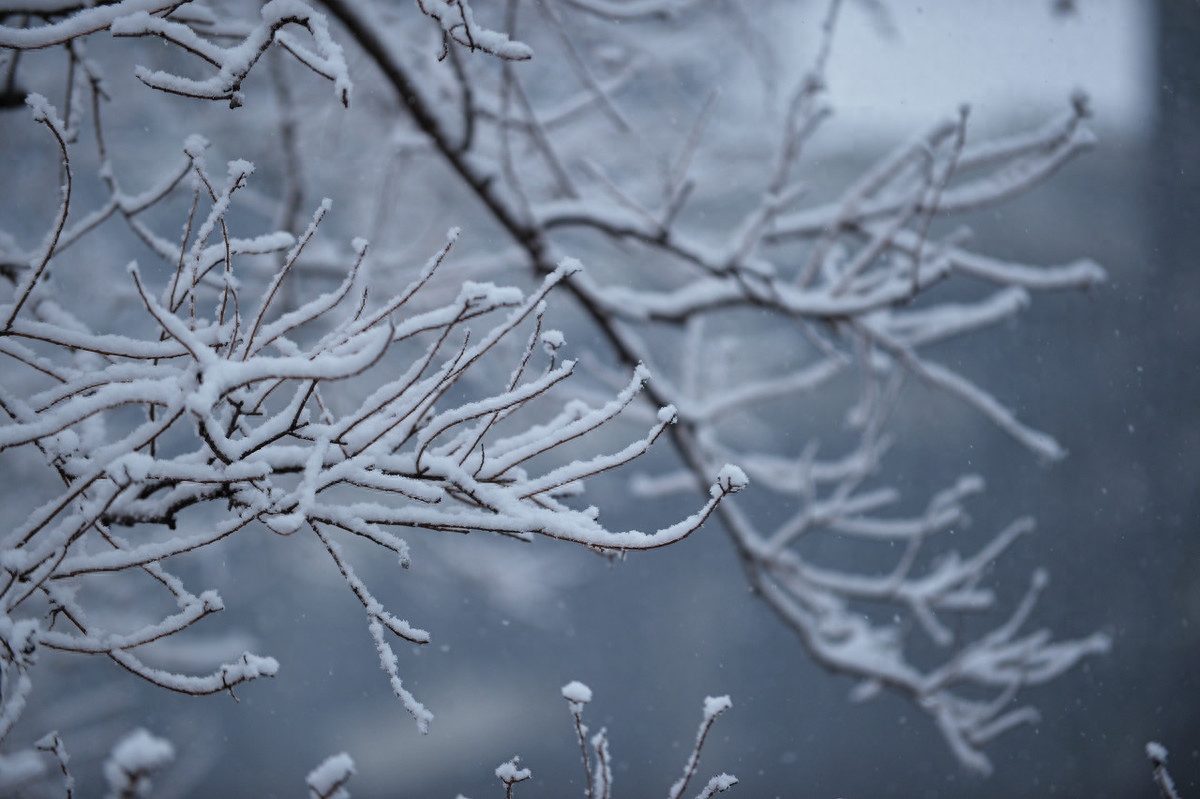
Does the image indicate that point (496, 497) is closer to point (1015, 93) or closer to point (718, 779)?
point (718, 779)

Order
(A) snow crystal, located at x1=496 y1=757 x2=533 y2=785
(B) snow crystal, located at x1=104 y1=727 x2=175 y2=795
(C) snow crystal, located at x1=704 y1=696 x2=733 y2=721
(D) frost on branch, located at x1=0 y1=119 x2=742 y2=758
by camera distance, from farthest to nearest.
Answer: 1. (C) snow crystal, located at x1=704 y1=696 x2=733 y2=721
2. (A) snow crystal, located at x1=496 y1=757 x2=533 y2=785
3. (D) frost on branch, located at x1=0 y1=119 x2=742 y2=758
4. (B) snow crystal, located at x1=104 y1=727 x2=175 y2=795

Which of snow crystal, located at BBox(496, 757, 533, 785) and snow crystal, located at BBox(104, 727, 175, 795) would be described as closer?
snow crystal, located at BBox(104, 727, 175, 795)

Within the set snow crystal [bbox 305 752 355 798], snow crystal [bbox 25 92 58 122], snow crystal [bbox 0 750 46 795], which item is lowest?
snow crystal [bbox 0 750 46 795]

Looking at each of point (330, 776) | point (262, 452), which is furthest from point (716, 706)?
point (262, 452)

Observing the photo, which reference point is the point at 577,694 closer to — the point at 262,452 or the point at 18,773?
the point at 262,452

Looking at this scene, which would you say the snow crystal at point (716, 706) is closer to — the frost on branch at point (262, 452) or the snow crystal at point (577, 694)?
the snow crystal at point (577, 694)

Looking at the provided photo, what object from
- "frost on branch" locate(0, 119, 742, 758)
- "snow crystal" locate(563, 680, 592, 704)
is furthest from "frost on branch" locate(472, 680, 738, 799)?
"frost on branch" locate(0, 119, 742, 758)

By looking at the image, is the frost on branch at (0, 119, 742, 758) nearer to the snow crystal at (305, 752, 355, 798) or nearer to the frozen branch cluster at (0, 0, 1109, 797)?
the frozen branch cluster at (0, 0, 1109, 797)

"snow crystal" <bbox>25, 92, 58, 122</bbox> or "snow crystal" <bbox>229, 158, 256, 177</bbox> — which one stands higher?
"snow crystal" <bbox>25, 92, 58, 122</bbox>
